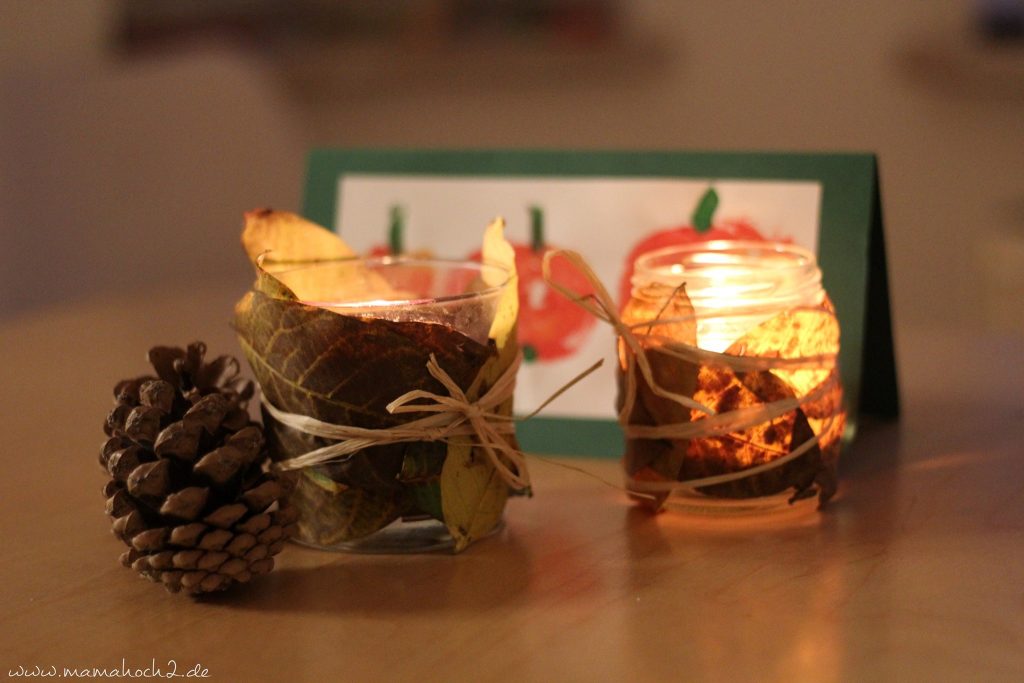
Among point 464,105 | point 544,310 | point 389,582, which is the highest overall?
point 464,105

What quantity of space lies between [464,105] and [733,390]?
1.66 metres

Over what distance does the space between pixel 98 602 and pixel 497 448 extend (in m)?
0.19

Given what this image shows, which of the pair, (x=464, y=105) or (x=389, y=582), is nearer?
(x=389, y=582)

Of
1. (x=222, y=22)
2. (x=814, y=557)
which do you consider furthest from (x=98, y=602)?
(x=222, y=22)

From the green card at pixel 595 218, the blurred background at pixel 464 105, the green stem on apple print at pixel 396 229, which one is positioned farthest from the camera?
the blurred background at pixel 464 105

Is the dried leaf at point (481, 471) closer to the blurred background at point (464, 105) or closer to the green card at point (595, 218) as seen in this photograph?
the green card at point (595, 218)

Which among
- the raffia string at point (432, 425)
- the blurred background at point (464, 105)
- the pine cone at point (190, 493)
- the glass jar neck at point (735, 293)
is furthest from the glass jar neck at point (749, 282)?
the blurred background at point (464, 105)

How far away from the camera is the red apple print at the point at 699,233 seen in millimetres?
759

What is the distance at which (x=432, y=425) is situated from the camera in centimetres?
52

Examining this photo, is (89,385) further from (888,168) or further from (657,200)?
(888,168)

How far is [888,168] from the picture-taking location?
74.4 inches

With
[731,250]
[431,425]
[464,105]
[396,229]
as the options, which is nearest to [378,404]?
[431,425]

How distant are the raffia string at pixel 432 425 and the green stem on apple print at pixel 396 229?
312 mm

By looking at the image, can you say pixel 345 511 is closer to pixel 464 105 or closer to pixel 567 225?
pixel 567 225
